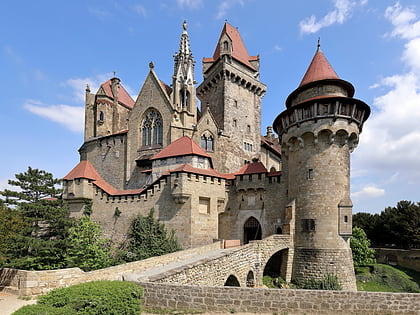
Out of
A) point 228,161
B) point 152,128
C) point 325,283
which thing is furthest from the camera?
point 228,161

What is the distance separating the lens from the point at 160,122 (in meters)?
29.3

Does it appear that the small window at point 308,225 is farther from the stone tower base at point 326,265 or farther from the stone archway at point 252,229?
the stone archway at point 252,229

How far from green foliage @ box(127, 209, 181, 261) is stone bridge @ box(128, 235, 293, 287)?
4355 mm

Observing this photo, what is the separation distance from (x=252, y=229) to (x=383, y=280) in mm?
15143

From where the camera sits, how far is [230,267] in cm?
1559

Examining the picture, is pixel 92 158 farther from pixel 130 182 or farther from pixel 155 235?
pixel 155 235

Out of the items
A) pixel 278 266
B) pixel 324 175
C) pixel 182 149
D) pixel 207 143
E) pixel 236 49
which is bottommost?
pixel 278 266

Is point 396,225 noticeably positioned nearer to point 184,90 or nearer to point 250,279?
point 250,279

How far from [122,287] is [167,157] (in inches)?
635

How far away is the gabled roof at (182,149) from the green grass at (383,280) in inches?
712

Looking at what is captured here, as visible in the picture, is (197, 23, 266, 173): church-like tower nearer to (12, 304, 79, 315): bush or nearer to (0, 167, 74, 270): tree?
(0, 167, 74, 270): tree

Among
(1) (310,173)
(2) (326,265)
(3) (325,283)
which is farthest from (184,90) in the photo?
(3) (325,283)

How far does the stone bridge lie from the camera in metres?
12.1

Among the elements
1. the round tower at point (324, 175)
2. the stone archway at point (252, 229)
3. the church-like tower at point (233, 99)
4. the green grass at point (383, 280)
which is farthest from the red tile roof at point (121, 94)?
the green grass at point (383, 280)
